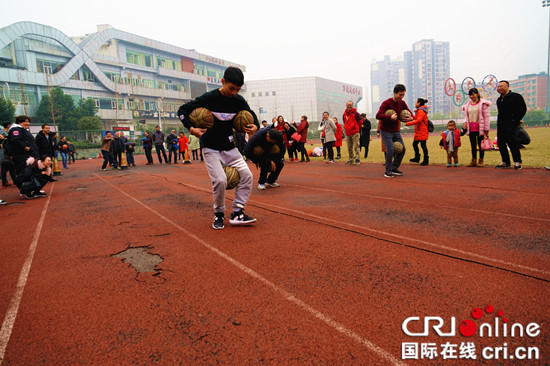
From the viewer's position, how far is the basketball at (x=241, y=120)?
4.80 m

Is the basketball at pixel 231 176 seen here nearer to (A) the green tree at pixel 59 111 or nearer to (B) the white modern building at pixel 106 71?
(B) the white modern building at pixel 106 71

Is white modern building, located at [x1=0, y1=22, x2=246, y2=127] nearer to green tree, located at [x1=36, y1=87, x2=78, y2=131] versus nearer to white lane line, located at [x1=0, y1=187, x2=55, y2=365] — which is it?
green tree, located at [x1=36, y1=87, x2=78, y2=131]

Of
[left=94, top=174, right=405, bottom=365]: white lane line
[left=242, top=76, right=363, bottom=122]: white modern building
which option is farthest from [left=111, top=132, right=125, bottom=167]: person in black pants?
[left=242, top=76, right=363, bottom=122]: white modern building

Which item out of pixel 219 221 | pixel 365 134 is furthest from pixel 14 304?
pixel 365 134

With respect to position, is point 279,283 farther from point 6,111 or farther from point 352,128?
point 6,111

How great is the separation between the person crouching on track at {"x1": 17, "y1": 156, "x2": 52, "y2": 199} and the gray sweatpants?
652cm

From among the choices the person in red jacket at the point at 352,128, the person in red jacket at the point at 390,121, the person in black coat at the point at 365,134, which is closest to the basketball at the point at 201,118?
the person in red jacket at the point at 390,121

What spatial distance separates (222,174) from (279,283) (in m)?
2.11

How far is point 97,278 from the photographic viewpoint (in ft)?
11.0

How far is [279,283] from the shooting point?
3006 millimetres

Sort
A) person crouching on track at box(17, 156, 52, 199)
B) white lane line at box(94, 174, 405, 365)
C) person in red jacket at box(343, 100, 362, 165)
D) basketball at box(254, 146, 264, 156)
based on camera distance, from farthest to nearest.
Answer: person in red jacket at box(343, 100, 362, 165)
person crouching on track at box(17, 156, 52, 199)
basketball at box(254, 146, 264, 156)
white lane line at box(94, 174, 405, 365)

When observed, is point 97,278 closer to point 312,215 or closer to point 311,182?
point 312,215

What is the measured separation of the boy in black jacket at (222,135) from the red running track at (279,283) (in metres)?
0.42

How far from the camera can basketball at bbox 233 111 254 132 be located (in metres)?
4.80
